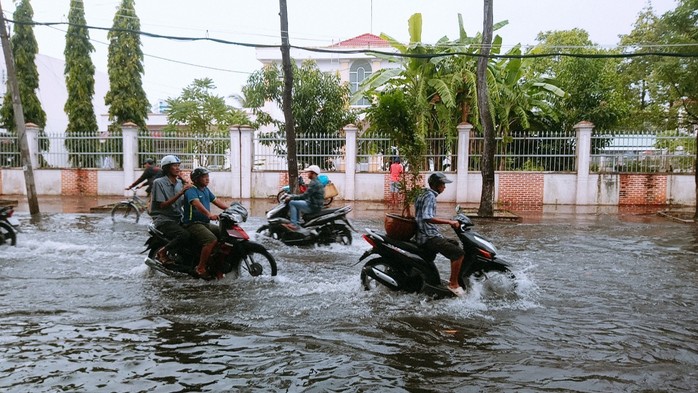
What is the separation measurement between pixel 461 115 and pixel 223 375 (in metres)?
17.0

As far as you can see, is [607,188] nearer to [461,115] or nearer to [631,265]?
[461,115]

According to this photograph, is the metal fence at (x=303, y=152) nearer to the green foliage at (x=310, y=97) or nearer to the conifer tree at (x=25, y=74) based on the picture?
the green foliage at (x=310, y=97)

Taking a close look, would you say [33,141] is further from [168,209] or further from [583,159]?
[583,159]

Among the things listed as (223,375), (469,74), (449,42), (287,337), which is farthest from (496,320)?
(449,42)

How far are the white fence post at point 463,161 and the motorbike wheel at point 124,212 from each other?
9876mm

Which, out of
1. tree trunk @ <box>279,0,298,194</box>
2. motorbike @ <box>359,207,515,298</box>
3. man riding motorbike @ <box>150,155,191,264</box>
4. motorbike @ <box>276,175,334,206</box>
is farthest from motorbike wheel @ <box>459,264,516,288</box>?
tree trunk @ <box>279,0,298,194</box>

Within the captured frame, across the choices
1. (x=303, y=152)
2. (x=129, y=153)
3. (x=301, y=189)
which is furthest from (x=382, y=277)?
(x=129, y=153)

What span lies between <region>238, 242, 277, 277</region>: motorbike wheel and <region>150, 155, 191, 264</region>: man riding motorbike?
79 cm

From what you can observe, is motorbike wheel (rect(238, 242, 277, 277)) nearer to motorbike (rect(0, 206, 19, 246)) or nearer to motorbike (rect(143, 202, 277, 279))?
motorbike (rect(143, 202, 277, 279))

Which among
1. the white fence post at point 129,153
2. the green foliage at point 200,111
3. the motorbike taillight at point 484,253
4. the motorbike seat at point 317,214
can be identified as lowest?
the motorbike taillight at point 484,253

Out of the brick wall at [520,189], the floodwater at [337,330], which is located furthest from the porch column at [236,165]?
the floodwater at [337,330]

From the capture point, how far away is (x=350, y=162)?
18.9 m

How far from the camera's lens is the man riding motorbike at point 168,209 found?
23.4 feet

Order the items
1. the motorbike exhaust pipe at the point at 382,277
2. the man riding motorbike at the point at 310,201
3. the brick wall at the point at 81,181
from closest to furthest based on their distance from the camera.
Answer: the motorbike exhaust pipe at the point at 382,277 → the man riding motorbike at the point at 310,201 → the brick wall at the point at 81,181
